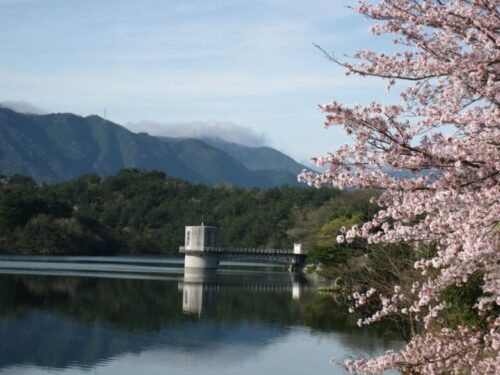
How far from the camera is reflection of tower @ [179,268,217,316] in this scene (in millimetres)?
32562

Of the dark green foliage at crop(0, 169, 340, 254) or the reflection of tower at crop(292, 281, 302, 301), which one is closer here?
the reflection of tower at crop(292, 281, 302, 301)

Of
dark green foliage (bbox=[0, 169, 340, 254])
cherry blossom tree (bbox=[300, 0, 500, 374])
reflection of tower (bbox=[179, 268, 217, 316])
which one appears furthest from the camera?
dark green foliage (bbox=[0, 169, 340, 254])

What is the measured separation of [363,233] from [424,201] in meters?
0.58

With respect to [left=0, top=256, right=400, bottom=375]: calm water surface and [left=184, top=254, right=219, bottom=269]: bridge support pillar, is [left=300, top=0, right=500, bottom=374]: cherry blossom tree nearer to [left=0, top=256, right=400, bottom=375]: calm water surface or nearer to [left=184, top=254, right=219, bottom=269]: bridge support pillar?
[left=0, top=256, right=400, bottom=375]: calm water surface

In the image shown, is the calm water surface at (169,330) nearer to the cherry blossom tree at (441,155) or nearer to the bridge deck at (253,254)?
the cherry blossom tree at (441,155)

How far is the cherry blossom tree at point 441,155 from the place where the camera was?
18.7 ft

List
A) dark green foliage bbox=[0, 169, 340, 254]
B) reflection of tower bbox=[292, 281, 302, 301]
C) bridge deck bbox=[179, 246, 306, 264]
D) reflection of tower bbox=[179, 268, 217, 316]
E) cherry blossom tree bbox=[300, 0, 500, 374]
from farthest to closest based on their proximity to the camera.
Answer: dark green foliage bbox=[0, 169, 340, 254] < bridge deck bbox=[179, 246, 306, 264] < reflection of tower bbox=[292, 281, 302, 301] < reflection of tower bbox=[179, 268, 217, 316] < cherry blossom tree bbox=[300, 0, 500, 374]

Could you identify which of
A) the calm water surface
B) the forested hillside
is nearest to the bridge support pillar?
the forested hillside

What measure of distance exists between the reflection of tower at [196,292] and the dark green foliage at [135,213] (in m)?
25.2

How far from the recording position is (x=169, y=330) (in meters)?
26.1

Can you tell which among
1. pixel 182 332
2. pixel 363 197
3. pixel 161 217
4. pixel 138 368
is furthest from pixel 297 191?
pixel 138 368

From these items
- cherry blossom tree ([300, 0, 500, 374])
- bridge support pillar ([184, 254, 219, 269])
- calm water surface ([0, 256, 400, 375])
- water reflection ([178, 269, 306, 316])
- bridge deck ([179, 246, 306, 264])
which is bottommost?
calm water surface ([0, 256, 400, 375])

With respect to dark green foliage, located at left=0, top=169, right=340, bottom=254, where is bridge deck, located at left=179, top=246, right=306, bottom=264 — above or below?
below

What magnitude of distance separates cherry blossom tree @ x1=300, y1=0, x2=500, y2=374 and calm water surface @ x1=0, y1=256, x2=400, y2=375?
46.1 ft
